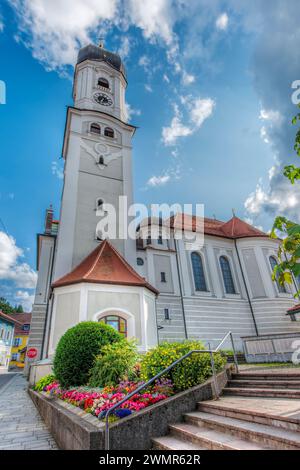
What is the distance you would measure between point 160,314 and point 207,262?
754cm

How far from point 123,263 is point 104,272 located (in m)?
2.11

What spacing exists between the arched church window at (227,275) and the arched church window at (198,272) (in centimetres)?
245

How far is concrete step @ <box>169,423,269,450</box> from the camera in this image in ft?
11.4

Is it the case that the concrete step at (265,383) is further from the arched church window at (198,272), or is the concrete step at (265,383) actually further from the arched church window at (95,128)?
the arched church window at (95,128)

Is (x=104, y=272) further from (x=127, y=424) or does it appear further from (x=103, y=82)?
(x=103, y=82)

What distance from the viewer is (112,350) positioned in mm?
7430

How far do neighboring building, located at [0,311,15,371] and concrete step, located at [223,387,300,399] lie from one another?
3860cm

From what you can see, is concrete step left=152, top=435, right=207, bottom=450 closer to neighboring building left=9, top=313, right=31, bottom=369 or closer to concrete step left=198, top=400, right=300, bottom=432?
concrete step left=198, top=400, right=300, bottom=432

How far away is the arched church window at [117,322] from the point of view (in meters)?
13.3

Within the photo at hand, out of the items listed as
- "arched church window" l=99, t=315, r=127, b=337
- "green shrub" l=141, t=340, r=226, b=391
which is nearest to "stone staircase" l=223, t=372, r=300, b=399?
"green shrub" l=141, t=340, r=226, b=391

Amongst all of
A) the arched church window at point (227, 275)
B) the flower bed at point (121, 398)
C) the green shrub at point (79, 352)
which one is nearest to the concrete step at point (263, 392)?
the flower bed at point (121, 398)

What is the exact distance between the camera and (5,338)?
1528 inches
